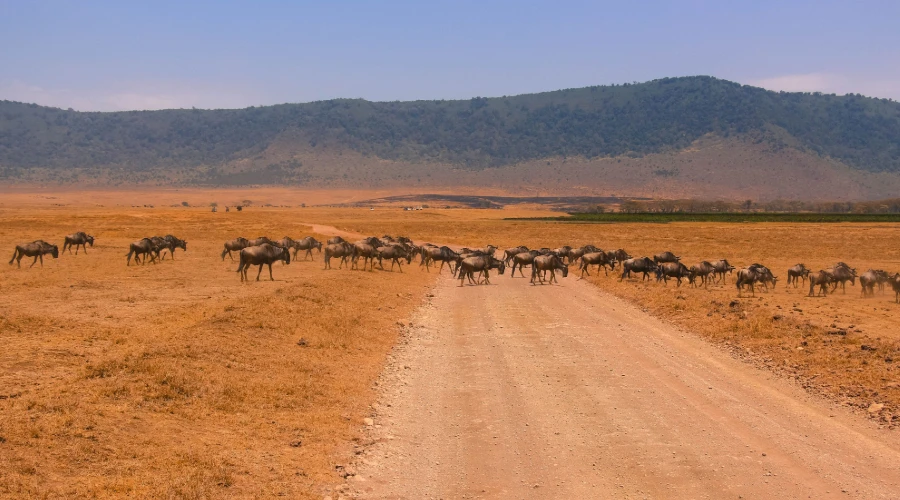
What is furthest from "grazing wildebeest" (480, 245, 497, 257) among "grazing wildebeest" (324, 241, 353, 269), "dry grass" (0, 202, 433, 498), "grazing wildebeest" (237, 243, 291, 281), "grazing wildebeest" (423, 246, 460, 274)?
"dry grass" (0, 202, 433, 498)

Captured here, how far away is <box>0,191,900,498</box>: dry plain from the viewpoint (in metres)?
8.87

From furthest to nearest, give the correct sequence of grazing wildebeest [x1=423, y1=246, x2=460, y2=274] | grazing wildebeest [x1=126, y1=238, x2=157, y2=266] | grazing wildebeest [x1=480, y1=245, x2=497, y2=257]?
grazing wildebeest [x1=423, y1=246, x2=460, y2=274] < grazing wildebeest [x1=480, y1=245, x2=497, y2=257] < grazing wildebeest [x1=126, y1=238, x2=157, y2=266]

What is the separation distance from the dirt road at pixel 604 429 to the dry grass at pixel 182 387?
978mm

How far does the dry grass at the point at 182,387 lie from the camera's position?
860cm

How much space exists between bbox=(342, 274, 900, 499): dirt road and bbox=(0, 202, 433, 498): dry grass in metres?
0.98

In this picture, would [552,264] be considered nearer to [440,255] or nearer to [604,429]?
[440,255]

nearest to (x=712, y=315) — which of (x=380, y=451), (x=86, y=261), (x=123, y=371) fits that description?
(x=380, y=451)

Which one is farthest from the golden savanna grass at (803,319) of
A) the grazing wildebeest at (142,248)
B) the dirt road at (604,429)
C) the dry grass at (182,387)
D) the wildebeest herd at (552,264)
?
the grazing wildebeest at (142,248)

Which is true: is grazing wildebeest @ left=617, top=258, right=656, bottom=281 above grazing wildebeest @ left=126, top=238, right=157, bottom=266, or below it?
above

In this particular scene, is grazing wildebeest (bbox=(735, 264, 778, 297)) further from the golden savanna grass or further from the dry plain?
the dry plain

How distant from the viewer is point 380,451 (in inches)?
406

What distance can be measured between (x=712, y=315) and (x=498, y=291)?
31.4 feet

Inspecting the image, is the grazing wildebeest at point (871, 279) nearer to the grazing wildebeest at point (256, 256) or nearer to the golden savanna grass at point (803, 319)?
the golden savanna grass at point (803, 319)

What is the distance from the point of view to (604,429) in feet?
36.7
